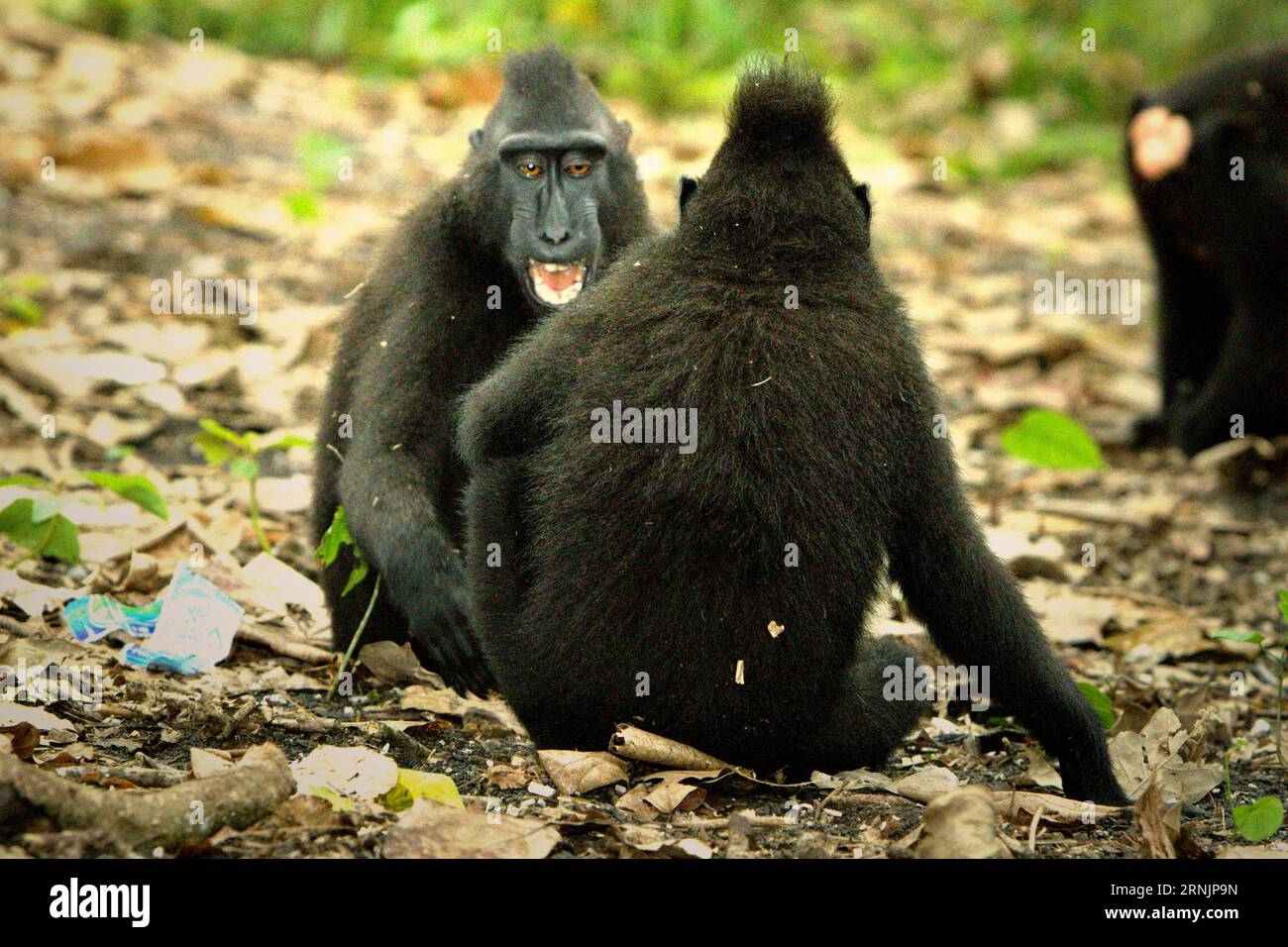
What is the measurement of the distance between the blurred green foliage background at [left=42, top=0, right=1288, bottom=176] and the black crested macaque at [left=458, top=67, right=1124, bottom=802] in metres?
9.22

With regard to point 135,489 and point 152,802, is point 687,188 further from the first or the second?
point 135,489

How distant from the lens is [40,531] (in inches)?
193

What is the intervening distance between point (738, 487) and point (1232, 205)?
5.73 m

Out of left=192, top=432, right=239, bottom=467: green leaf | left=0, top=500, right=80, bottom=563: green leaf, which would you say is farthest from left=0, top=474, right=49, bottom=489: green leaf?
left=192, top=432, right=239, bottom=467: green leaf

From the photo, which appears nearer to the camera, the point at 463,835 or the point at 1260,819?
the point at 463,835

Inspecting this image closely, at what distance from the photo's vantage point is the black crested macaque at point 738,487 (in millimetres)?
3703

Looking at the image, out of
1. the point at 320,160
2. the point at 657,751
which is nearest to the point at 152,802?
the point at 657,751

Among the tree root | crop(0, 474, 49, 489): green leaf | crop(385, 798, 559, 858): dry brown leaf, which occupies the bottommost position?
crop(385, 798, 559, 858): dry brown leaf

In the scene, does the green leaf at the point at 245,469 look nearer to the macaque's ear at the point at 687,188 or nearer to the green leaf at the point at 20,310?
the macaque's ear at the point at 687,188

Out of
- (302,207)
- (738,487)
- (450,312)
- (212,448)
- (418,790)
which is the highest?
(302,207)

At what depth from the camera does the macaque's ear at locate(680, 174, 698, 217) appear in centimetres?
406

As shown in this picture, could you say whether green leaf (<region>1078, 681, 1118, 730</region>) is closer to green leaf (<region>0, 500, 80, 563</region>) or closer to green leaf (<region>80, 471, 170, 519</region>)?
green leaf (<region>80, 471, 170, 519</region>)

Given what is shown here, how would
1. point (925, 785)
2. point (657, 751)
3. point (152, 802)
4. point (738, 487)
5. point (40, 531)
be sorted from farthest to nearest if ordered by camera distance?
point (40, 531), point (925, 785), point (657, 751), point (738, 487), point (152, 802)

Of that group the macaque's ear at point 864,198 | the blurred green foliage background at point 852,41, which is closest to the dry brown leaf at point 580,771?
the macaque's ear at point 864,198
